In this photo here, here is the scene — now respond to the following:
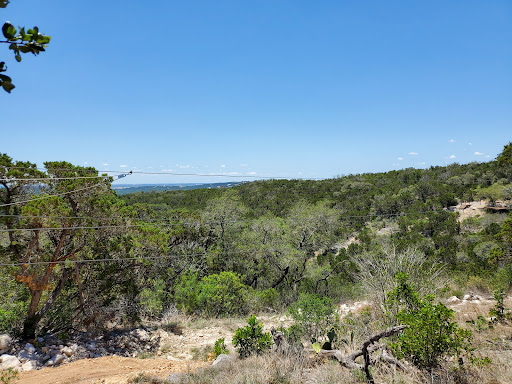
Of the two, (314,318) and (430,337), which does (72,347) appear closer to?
(314,318)

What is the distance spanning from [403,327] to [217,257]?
483 inches

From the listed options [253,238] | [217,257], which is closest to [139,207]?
[217,257]

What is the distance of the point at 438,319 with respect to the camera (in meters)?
3.70

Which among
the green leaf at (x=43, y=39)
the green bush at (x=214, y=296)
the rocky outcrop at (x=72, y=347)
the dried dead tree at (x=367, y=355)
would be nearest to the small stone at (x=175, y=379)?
the dried dead tree at (x=367, y=355)

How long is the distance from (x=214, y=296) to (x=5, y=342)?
617cm

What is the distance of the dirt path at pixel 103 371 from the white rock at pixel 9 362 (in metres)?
0.47

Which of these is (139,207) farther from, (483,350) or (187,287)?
(483,350)

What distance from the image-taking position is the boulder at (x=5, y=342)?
688cm

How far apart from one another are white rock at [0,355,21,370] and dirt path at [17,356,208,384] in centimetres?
47

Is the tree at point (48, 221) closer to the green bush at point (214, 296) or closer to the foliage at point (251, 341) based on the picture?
the green bush at point (214, 296)

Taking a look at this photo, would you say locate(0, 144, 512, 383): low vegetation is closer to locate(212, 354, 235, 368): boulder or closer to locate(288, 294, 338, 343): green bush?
locate(288, 294, 338, 343): green bush

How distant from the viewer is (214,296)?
10930 millimetres

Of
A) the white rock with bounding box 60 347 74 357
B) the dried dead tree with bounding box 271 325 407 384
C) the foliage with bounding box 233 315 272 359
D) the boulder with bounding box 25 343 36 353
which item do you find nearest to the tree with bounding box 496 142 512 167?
the dried dead tree with bounding box 271 325 407 384

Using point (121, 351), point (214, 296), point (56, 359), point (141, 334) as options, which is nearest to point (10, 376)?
point (56, 359)
